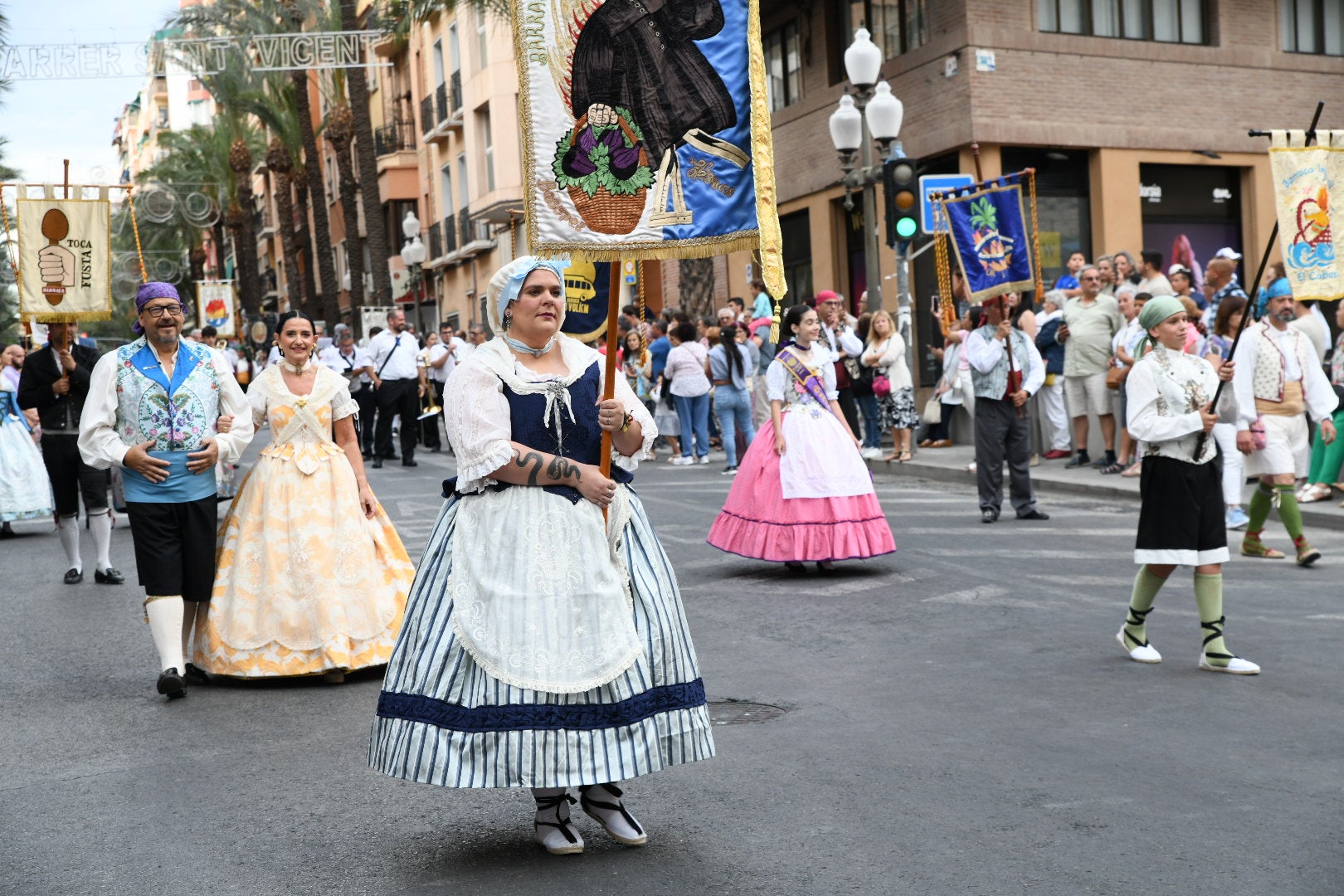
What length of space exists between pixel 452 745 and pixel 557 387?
45.7 inches

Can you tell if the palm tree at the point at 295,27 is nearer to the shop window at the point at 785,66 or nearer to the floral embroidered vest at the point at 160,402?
the shop window at the point at 785,66

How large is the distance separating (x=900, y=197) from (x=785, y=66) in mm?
12576

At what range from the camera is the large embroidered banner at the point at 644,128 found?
493cm

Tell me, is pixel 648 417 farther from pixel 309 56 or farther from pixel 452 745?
pixel 309 56

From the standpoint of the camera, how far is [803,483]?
1074 cm

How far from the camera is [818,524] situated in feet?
35.1

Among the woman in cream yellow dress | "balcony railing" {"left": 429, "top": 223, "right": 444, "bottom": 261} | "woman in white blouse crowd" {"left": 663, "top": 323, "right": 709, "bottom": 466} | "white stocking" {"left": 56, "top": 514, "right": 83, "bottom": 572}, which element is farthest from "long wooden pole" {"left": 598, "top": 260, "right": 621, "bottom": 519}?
"balcony railing" {"left": 429, "top": 223, "right": 444, "bottom": 261}

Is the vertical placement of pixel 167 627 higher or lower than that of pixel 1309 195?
lower

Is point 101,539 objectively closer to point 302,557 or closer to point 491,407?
point 302,557

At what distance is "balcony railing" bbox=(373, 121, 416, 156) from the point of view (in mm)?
52938

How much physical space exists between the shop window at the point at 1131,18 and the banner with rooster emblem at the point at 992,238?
9.23m

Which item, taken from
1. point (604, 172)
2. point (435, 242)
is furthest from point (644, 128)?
point (435, 242)

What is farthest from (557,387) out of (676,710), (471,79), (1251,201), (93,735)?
(471,79)

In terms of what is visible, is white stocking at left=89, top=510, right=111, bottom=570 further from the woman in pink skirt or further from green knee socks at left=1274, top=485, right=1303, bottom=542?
green knee socks at left=1274, top=485, right=1303, bottom=542
